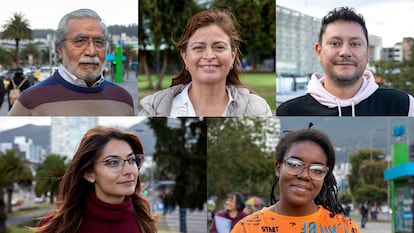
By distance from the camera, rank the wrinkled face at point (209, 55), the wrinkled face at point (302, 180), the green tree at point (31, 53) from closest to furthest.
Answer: the wrinkled face at point (302, 180) → the wrinkled face at point (209, 55) → the green tree at point (31, 53)

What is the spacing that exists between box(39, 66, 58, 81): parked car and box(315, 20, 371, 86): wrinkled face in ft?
4.72

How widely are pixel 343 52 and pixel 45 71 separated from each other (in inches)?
63.3

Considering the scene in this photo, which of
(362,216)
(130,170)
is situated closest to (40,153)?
(130,170)

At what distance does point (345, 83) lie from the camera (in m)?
3.71

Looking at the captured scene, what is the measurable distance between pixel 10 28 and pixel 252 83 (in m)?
1.36

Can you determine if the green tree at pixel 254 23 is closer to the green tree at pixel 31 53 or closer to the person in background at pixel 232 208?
the person in background at pixel 232 208

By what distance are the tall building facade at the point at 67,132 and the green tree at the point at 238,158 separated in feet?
2.34

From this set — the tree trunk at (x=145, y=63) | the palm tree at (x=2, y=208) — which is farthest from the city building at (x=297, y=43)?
the palm tree at (x=2, y=208)

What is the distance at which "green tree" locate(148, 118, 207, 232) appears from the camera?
4.77 metres

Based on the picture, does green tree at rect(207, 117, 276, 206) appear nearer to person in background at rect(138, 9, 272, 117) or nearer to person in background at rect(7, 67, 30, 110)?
person in background at rect(138, 9, 272, 117)

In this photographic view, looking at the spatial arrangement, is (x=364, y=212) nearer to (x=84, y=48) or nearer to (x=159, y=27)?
(x=159, y=27)

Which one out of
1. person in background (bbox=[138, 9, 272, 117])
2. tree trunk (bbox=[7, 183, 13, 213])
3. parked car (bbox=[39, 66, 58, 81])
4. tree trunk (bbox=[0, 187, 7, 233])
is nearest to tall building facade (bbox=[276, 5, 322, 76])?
person in background (bbox=[138, 9, 272, 117])

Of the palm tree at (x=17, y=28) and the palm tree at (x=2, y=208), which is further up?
the palm tree at (x=17, y=28)

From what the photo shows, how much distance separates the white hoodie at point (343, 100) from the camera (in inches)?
148
